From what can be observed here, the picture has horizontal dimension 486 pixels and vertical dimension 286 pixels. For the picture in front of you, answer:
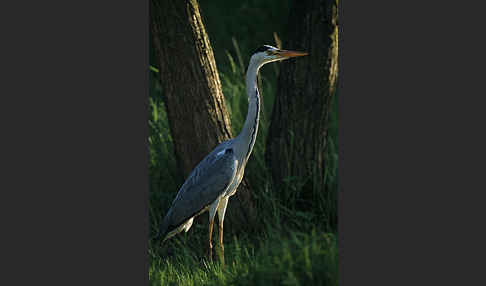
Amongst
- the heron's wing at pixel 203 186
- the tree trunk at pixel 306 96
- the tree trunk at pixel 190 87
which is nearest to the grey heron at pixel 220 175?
the heron's wing at pixel 203 186

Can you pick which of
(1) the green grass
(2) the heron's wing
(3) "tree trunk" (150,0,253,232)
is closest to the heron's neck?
(2) the heron's wing

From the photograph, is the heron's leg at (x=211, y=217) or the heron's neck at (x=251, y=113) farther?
the heron's leg at (x=211, y=217)

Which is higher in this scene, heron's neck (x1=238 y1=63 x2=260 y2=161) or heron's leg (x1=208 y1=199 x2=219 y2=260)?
heron's neck (x1=238 y1=63 x2=260 y2=161)

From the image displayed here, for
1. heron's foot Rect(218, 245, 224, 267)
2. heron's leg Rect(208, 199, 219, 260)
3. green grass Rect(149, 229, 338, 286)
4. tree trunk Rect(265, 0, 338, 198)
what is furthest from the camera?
tree trunk Rect(265, 0, 338, 198)

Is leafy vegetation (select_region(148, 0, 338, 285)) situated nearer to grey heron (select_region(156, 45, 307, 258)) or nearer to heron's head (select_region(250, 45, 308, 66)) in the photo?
grey heron (select_region(156, 45, 307, 258))

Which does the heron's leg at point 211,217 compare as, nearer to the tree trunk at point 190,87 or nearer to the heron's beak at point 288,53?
the tree trunk at point 190,87

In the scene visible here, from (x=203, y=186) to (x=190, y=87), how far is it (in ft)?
2.34

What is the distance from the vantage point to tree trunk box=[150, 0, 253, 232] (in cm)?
448

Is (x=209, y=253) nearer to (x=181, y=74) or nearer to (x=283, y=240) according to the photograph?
(x=283, y=240)

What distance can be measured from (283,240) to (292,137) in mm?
1087

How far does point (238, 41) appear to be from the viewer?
16.4 feet

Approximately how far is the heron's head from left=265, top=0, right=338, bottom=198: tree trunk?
383 millimetres

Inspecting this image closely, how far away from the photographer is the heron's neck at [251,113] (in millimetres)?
4324

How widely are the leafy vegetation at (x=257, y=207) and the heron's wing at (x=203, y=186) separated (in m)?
0.22
